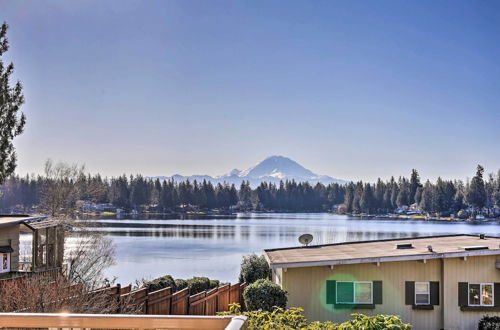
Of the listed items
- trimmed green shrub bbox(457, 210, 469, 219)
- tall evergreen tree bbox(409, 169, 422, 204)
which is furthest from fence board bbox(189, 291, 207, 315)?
tall evergreen tree bbox(409, 169, 422, 204)

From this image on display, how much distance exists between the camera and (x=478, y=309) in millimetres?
16297

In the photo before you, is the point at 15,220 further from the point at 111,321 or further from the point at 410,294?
the point at 111,321

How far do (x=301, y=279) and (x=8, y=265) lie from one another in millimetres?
9524

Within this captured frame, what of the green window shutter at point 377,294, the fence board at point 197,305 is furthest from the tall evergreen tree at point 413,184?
the fence board at point 197,305

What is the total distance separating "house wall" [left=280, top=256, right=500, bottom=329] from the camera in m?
16.4

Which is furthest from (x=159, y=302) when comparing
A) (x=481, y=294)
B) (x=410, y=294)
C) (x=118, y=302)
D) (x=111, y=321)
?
(x=111, y=321)

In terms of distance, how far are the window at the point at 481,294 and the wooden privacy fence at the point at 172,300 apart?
7097 mm

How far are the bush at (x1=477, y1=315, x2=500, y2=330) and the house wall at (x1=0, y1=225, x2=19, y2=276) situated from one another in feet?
47.6

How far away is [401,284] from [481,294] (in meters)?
2.16

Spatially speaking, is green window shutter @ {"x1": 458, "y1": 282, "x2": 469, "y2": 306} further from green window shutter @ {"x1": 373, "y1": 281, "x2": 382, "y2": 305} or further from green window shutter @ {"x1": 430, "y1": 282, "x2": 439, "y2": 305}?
green window shutter @ {"x1": 373, "y1": 281, "x2": 382, "y2": 305}

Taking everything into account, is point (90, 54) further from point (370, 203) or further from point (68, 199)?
point (370, 203)

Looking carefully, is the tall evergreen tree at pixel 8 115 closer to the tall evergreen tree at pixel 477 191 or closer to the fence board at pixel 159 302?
the fence board at pixel 159 302

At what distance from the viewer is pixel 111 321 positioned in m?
3.54

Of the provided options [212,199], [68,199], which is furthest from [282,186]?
[68,199]
